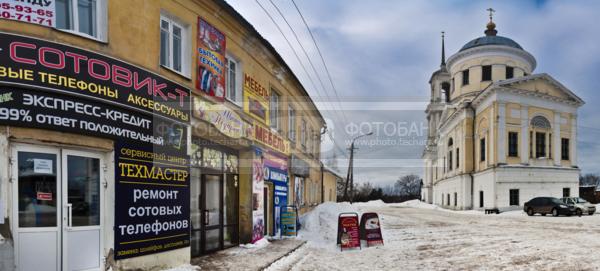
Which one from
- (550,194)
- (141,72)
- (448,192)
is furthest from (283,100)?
(448,192)

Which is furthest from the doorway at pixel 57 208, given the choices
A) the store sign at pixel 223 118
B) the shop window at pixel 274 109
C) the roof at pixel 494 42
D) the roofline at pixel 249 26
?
the roof at pixel 494 42

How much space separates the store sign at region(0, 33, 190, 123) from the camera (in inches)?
238

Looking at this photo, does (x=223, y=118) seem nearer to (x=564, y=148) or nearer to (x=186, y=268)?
(x=186, y=268)

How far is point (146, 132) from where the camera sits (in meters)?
8.03

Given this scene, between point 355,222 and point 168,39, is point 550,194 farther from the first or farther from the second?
point 168,39

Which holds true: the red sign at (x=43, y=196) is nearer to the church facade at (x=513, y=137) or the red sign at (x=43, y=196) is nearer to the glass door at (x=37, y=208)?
the glass door at (x=37, y=208)

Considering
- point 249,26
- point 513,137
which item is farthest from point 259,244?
point 513,137

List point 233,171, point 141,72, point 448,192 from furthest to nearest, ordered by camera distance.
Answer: point 448,192 → point 233,171 → point 141,72

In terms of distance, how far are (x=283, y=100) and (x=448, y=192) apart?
133 ft

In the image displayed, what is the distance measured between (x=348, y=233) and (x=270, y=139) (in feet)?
13.5

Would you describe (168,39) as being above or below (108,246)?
above

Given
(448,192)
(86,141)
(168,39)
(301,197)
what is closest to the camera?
(86,141)

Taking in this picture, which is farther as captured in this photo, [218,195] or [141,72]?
[218,195]

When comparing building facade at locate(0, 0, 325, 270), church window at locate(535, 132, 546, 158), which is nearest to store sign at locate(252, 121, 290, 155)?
building facade at locate(0, 0, 325, 270)
